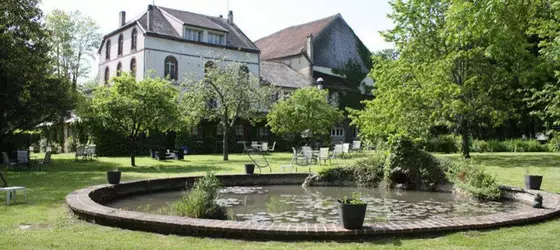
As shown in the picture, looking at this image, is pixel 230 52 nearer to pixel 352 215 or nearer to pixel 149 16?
pixel 149 16

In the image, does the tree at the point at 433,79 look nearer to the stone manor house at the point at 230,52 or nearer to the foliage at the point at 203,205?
the stone manor house at the point at 230,52

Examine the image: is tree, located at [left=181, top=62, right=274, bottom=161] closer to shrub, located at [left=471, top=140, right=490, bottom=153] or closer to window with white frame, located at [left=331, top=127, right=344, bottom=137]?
shrub, located at [left=471, top=140, right=490, bottom=153]

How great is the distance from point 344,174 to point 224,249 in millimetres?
9080

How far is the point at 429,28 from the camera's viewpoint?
79.3 feet

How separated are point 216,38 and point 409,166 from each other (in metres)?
29.7

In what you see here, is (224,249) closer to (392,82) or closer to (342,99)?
(392,82)

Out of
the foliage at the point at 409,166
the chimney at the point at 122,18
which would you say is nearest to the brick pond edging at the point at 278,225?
the foliage at the point at 409,166

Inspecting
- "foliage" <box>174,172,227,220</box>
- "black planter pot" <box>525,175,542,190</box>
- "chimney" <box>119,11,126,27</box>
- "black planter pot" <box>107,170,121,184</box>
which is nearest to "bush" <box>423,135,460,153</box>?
"black planter pot" <box>525,175,542,190</box>

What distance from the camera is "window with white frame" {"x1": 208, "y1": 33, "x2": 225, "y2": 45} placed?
39616 millimetres

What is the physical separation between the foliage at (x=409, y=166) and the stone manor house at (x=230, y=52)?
1700cm

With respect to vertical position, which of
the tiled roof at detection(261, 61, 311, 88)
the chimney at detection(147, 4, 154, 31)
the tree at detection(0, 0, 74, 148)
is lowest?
the tree at detection(0, 0, 74, 148)

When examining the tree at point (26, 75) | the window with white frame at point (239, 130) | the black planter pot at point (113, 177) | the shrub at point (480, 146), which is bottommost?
the black planter pot at point (113, 177)

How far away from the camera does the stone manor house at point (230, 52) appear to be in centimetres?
3628

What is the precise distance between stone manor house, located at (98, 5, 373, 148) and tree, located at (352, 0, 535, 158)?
10366mm
